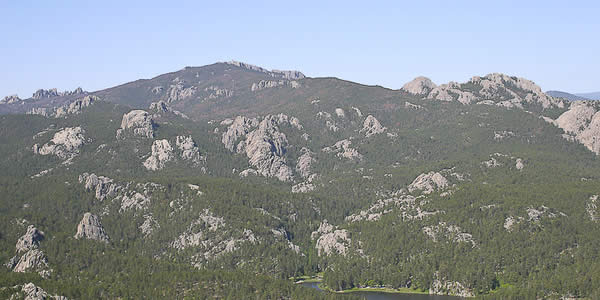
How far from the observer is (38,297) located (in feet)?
650

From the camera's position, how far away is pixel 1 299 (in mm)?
199375

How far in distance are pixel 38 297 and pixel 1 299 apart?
991 centimetres
